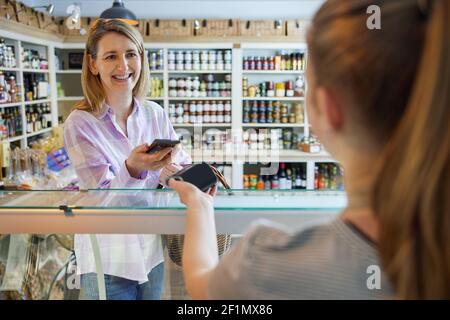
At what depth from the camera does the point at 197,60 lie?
18.4 feet

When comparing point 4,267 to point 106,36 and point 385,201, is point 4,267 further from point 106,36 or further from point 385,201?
point 385,201

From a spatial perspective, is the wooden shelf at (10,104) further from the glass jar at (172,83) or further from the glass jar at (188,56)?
the glass jar at (188,56)

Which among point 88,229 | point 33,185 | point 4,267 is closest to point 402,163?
point 88,229

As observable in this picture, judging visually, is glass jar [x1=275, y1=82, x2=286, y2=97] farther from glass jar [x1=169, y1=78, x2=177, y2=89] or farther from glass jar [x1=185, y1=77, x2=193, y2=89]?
glass jar [x1=169, y1=78, x2=177, y2=89]

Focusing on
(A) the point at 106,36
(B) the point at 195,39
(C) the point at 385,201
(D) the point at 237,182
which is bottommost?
(D) the point at 237,182

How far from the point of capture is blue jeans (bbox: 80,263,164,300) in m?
1.12

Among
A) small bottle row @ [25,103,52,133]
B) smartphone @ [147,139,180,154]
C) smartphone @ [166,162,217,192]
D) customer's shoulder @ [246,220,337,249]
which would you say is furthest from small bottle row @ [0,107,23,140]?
customer's shoulder @ [246,220,337,249]

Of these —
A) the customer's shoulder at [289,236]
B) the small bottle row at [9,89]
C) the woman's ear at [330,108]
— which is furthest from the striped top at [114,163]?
the small bottle row at [9,89]

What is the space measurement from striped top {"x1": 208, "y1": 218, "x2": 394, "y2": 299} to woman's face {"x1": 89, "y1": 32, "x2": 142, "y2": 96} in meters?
1.04

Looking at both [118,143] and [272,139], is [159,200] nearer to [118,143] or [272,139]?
[118,143]

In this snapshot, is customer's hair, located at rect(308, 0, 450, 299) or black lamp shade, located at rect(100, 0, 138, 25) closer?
customer's hair, located at rect(308, 0, 450, 299)

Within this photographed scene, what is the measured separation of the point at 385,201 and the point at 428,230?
6 cm

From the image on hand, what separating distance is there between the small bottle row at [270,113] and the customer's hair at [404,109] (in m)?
5.23
